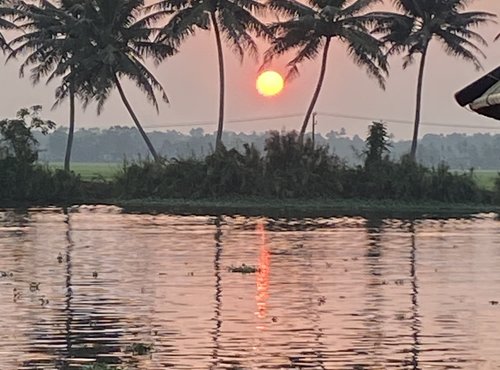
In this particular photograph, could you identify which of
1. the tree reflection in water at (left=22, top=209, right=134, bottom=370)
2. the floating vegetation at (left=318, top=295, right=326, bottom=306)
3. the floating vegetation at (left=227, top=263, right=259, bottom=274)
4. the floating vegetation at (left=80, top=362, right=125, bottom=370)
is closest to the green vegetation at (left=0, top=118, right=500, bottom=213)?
the floating vegetation at (left=227, top=263, right=259, bottom=274)

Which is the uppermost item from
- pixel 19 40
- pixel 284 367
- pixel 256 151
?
pixel 19 40

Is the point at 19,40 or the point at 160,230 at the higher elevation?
the point at 19,40

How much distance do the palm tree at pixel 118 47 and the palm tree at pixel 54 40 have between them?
0.58m

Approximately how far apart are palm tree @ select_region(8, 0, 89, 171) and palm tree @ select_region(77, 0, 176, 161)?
579 millimetres

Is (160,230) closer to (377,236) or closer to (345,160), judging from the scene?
(377,236)

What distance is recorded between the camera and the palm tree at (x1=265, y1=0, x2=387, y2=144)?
5553cm

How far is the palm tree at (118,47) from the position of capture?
54719mm

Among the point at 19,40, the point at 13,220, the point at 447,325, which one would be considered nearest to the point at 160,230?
the point at 13,220

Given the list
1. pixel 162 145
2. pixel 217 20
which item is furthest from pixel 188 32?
pixel 162 145

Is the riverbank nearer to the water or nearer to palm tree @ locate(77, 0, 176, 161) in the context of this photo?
palm tree @ locate(77, 0, 176, 161)

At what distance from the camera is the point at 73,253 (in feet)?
81.1

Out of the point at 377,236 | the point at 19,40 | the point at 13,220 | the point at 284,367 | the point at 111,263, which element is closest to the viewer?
the point at 284,367

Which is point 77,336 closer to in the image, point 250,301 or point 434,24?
point 250,301

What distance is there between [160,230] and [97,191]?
23166 mm
